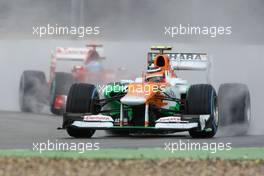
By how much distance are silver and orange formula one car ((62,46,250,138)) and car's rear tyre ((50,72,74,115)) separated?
3.36 metres

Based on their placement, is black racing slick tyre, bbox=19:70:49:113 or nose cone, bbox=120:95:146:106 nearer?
nose cone, bbox=120:95:146:106

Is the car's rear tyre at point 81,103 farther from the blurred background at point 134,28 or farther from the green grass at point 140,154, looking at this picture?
the blurred background at point 134,28

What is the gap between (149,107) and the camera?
14055mm

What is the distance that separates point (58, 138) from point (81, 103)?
65cm

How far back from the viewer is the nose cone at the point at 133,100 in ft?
44.2

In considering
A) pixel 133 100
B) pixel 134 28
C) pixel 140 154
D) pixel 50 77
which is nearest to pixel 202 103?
pixel 133 100

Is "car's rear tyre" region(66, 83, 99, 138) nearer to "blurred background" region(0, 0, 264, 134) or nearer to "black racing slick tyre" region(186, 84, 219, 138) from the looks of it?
"black racing slick tyre" region(186, 84, 219, 138)

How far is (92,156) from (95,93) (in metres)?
3.37

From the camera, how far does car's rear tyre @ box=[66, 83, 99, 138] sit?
1388cm

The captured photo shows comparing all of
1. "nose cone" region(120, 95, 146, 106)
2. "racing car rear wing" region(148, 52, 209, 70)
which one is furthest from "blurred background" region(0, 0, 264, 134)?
"nose cone" region(120, 95, 146, 106)

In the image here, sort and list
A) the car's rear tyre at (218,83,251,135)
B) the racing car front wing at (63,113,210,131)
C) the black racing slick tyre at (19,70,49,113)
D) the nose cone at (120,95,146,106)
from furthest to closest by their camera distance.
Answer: the black racing slick tyre at (19,70,49,113), the car's rear tyre at (218,83,251,135), the nose cone at (120,95,146,106), the racing car front wing at (63,113,210,131)

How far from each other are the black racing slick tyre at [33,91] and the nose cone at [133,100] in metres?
5.65

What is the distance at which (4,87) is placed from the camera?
20.1 m

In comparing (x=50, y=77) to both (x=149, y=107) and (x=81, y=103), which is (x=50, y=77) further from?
(x=149, y=107)
